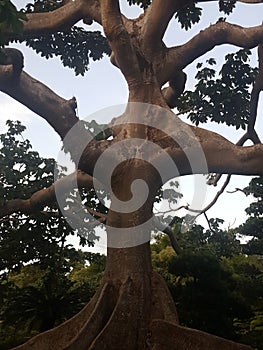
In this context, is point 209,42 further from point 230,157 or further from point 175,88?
point 230,157

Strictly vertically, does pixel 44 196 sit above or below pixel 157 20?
below

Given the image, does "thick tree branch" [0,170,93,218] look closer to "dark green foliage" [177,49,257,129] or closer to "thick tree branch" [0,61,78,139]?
"thick tree branch" [0,61,78,139]

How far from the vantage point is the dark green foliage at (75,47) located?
9.34m

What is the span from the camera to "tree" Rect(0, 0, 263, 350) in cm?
544

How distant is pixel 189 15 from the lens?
8773 millimetres

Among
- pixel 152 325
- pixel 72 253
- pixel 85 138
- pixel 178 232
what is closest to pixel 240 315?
pixel 72 253

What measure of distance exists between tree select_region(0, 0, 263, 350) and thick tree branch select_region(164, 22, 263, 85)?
15mm

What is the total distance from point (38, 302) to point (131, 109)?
20.2 ft

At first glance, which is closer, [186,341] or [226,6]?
[186,341]

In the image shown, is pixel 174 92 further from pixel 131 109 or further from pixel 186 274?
pixel 186 274

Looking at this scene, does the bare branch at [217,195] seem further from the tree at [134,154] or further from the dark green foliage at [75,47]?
the dark green foliage at [75,47]

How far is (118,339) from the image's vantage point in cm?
524

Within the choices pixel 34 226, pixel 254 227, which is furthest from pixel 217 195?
pixel 254 227

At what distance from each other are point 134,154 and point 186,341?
101 inches
